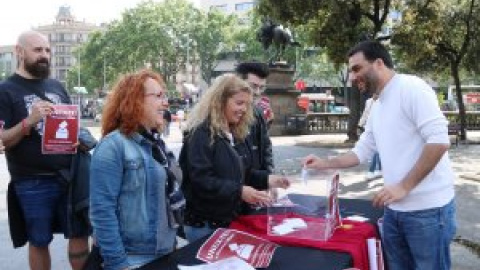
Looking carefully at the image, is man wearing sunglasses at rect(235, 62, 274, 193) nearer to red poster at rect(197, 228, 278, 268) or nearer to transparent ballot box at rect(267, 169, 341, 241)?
transparent ballot box at rect(267, 169, 341, 241)

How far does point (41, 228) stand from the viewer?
13.5ft

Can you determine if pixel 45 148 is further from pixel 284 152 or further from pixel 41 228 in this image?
pixel 284 152

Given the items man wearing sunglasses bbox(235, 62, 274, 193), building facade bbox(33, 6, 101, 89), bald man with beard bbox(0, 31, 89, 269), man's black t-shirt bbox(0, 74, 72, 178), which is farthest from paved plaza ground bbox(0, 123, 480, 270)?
building facade bbox(33, 6, 101, 89)

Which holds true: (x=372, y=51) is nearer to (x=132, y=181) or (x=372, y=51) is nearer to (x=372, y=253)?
(x=372, y=253)

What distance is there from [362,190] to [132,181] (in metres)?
8.14

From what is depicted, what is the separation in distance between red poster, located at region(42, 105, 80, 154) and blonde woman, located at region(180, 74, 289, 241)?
816 mm

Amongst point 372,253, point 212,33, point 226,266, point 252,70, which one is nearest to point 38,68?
point 252,70

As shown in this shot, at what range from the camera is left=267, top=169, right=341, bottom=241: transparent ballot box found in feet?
11.0

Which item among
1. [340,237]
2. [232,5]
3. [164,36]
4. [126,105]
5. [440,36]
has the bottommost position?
[340,237]

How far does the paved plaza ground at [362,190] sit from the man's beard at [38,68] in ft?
8.35

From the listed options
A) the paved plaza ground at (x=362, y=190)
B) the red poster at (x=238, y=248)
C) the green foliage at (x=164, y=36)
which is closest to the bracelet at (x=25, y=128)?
the red poster at (x=238, y=248)

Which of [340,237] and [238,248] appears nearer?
[238,248]

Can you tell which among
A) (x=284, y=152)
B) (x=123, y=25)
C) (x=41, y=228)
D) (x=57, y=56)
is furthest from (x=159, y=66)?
(x=57, y=56)

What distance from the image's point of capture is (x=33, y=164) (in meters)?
4.04
